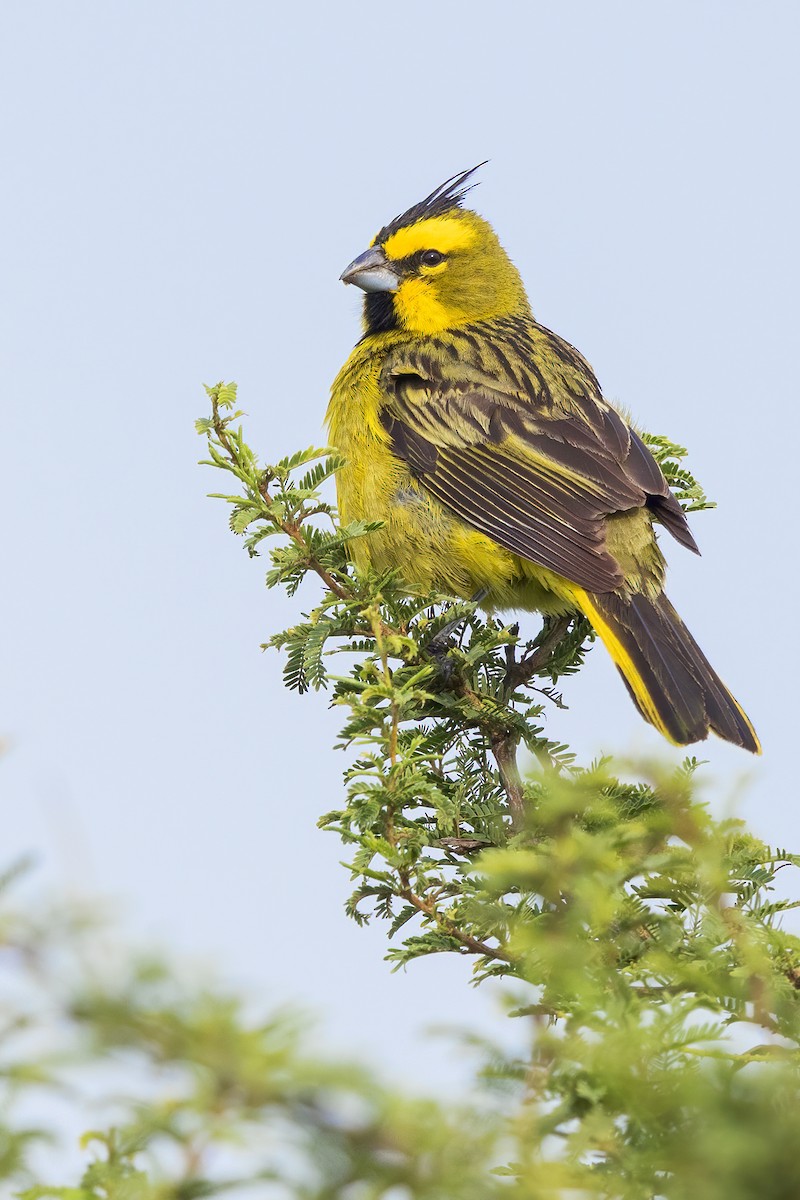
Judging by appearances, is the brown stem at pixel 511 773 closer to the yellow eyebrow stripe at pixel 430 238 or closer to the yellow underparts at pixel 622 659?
the yellow underparts at pixel 622 659

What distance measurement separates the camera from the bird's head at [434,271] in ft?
22.0

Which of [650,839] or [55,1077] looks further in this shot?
[650,839]

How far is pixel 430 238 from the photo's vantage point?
22.6 feet

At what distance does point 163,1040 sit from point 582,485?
447cm

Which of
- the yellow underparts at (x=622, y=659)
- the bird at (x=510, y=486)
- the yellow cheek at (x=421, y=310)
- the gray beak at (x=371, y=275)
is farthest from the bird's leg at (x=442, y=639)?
the gray beak at (x=371, y=275)

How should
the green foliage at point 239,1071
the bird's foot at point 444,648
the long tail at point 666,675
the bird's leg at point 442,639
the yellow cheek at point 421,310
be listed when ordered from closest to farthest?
1. the green foliage at point 239,1071
2. the bird's foot at point 444,648
3. the bird's leg at point 442,639
4. the long tail at point 666,675
5. the yellow cheek at point 421,310

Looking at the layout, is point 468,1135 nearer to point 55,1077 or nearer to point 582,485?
point 55,1077

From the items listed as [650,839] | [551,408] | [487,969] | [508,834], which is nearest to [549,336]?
[551,408]

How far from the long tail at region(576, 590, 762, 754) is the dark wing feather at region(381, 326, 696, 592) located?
13 centimetres

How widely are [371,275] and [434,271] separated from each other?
39 cm

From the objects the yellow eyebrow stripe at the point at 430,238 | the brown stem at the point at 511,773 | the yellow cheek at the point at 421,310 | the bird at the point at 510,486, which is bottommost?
the brown stem at the point at 511,773

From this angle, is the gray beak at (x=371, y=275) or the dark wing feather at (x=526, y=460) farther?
the gray beak at (x=371, y=275)

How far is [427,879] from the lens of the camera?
136 inches

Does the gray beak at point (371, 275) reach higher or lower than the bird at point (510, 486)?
higher
